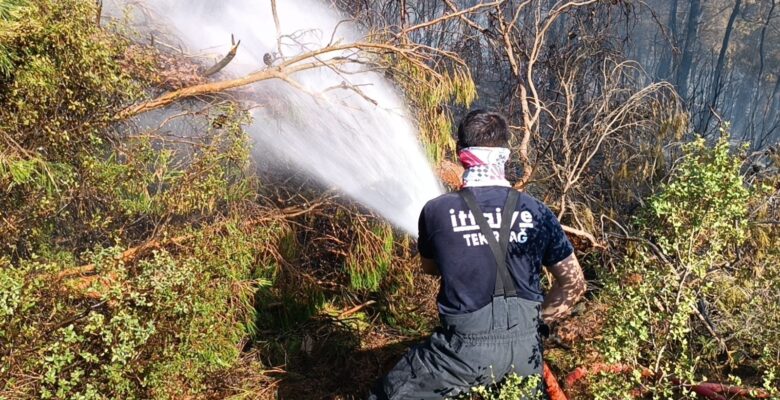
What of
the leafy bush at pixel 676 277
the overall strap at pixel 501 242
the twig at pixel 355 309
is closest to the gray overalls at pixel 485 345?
the overall strap at pixel 501 242

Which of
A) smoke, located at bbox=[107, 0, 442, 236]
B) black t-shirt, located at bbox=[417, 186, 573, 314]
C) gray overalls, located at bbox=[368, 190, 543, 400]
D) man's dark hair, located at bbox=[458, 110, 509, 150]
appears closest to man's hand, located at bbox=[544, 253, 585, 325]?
black t-shirt, located at bbox=[417, 186, 573, 314]

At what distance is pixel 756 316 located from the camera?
3881 millimetres

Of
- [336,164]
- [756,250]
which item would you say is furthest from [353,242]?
[756,250]

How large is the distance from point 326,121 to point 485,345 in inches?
104

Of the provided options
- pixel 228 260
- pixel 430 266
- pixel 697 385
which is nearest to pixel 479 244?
pixel 430 266

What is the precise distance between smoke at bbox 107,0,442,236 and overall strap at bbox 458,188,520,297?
1.89 m

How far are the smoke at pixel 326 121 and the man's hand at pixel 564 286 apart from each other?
1.69m

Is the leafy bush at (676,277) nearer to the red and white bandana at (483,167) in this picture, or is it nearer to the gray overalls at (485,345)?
the gray overalls at (485,345)

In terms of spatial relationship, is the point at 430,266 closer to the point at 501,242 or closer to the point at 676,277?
the point at 501,242

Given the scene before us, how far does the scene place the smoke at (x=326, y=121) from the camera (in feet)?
15.0

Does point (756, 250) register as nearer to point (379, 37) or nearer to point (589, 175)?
point (589, 175)

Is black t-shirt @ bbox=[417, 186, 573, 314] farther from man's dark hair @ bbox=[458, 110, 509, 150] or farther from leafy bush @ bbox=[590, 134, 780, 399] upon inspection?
leafy bush @ bbox=[590, 134, 780, 399]

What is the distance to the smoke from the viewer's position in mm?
4578

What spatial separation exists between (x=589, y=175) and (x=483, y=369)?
14.8 ft
